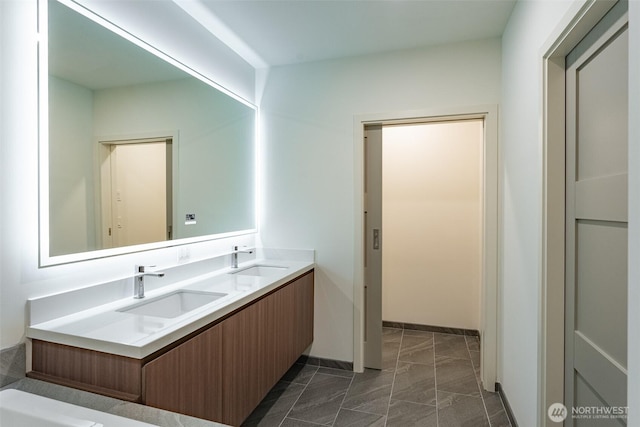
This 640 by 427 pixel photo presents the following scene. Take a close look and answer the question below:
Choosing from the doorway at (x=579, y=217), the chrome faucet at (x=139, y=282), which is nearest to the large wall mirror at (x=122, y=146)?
the chrome faucet at (x=139, y=282)

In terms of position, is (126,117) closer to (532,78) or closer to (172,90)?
(172,90)

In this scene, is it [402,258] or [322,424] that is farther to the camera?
[402,258]

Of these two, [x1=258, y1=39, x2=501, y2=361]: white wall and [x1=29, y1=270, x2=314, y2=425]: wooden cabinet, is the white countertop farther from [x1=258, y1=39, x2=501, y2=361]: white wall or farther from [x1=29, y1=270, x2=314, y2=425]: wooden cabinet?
[x1=258, y1=39, x2=501, y2=361]: white wall

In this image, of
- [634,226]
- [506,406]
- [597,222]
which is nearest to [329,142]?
[597,222]

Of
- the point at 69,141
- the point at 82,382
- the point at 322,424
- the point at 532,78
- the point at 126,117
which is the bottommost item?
the point at 322,424

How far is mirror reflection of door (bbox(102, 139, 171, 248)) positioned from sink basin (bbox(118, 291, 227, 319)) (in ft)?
1.11

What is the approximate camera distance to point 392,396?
2293 millimetres

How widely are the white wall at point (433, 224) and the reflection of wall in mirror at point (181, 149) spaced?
167 cm

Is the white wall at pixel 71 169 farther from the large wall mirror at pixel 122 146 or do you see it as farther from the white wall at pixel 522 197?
the white wall at pixel 522 197

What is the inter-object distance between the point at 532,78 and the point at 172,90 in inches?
80.1

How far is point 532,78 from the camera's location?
1618mm

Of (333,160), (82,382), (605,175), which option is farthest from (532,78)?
(82,382)

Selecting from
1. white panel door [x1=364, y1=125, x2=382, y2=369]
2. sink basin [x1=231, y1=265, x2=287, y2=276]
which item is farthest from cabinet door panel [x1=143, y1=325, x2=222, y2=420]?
white panel door [x1=364, y1=125, x2=382, y2=369]

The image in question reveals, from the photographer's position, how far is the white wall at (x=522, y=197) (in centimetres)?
153
